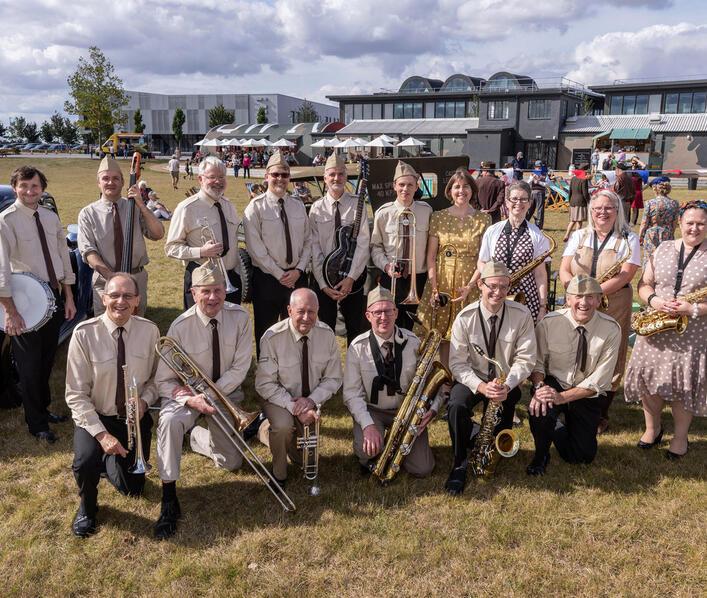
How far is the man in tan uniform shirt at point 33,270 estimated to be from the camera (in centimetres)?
473

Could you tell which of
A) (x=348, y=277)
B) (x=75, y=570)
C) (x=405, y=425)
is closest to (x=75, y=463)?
(x=75, y=570)

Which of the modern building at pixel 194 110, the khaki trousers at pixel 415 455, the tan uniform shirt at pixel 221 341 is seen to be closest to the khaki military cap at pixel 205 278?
the tan uniform shirt at pixel 221 341

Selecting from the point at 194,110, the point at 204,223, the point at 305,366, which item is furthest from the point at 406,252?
the point at 194,110

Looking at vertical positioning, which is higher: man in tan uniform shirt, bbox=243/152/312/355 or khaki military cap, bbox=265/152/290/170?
khaki military cap, bbox=265/152/290/170

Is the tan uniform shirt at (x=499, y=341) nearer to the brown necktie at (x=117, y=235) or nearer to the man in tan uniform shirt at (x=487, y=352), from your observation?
the man in tan uniform shirt at (x=487, y=352)

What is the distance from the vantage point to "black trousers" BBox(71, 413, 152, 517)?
154 inches

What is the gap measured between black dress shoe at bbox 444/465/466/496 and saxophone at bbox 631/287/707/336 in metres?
1.86

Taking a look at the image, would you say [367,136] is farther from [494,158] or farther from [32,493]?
[32,493]

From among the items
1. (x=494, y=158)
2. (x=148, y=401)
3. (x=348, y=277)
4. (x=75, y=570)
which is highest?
(x=494, y=158)

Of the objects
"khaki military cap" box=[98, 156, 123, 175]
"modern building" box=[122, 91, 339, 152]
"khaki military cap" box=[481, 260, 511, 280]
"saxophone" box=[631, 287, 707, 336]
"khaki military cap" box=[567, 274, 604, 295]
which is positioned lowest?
"saxophone" box=[631, 287, 707, 336]

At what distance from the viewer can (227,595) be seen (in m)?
3.43

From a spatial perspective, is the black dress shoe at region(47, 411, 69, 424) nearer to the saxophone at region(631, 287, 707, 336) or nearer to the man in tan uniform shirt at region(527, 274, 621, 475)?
the man in tan uniform shirt at region(527, 274, 621, 475)

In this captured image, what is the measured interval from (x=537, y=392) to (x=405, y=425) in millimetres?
1071

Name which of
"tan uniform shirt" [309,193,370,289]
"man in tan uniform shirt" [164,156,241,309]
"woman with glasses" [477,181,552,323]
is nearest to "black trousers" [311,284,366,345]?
"tan uniform shirt" [309,193,370,289]
